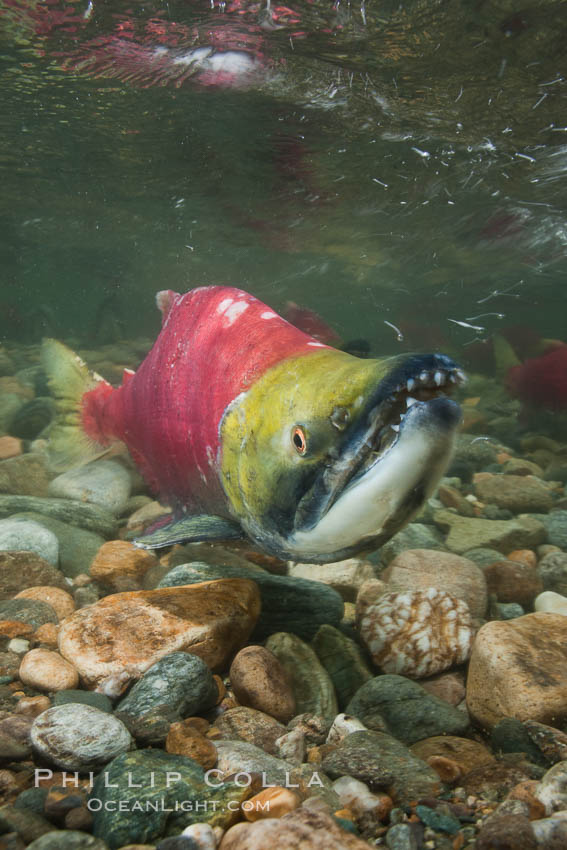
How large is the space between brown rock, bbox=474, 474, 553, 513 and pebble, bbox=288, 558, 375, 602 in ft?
9.14

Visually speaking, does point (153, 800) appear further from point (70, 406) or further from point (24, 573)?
point (70, 406)

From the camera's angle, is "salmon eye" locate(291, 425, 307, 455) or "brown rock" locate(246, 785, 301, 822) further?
"salmon eye" locate(291, 425, 307, 455)

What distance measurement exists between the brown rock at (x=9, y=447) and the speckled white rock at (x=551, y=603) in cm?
642

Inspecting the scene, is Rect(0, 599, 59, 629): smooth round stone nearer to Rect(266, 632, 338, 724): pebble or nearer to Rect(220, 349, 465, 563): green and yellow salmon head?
Rect(266, 632, 338, 724): pebble

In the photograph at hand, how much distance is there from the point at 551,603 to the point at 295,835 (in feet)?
8.95

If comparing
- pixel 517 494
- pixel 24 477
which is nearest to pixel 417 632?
pixel 517 494

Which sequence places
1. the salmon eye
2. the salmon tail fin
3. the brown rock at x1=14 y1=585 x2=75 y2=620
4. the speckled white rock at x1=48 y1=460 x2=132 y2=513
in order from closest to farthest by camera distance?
the salmon eye < the brown rock at x1=14 y1=585 x2=75 y2=620 < the salmon tail fin < the speckled white rock at x1=48 y1=460 x2=132 y2=513

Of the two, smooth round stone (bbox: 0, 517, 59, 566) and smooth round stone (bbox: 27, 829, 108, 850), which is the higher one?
smooth round stone (bbox: 27, 829, 108, 850)

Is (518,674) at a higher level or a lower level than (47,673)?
lower

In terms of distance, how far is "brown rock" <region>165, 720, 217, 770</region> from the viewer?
164 centimetres

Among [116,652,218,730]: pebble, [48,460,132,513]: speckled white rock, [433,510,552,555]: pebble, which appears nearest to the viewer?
[116,652,218,730]: pebble

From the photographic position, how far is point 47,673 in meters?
2.11

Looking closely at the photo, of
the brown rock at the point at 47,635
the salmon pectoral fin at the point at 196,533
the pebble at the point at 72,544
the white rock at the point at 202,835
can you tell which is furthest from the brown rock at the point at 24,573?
the white rock at the point at 202,835

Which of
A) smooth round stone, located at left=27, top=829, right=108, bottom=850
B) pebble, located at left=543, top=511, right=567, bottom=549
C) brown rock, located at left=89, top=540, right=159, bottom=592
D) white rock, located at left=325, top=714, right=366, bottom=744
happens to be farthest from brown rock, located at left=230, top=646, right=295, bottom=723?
pebble, located at left=543, top=511, right=567, bottom=549
